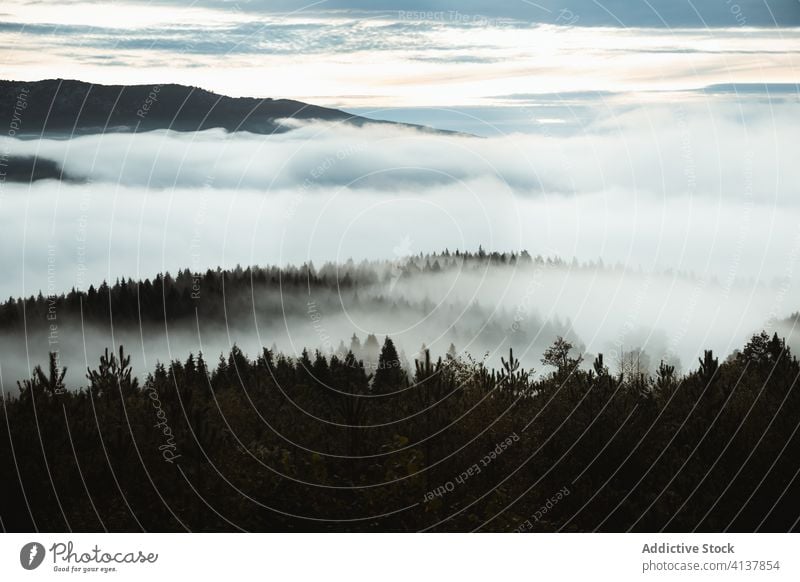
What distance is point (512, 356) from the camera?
1652cm

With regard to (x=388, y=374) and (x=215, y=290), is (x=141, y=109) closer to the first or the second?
(x=215, y=290)

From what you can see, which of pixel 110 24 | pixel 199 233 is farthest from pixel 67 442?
pixel 110 24

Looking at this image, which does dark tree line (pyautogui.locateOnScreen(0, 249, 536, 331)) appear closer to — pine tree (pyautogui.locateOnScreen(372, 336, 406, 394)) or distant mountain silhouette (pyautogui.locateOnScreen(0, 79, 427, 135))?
pine tree (pyautogui.locateOnScreen(372, 336, 406, 394))

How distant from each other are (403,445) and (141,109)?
6072 millimetres

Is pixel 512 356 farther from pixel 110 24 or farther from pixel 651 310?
pixel 110 24

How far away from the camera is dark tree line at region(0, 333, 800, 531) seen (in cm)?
1585

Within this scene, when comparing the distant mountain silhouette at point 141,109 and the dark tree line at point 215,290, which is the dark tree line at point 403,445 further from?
the distant mountain silhouette at point 141,109

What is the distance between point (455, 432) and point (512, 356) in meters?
1.35
